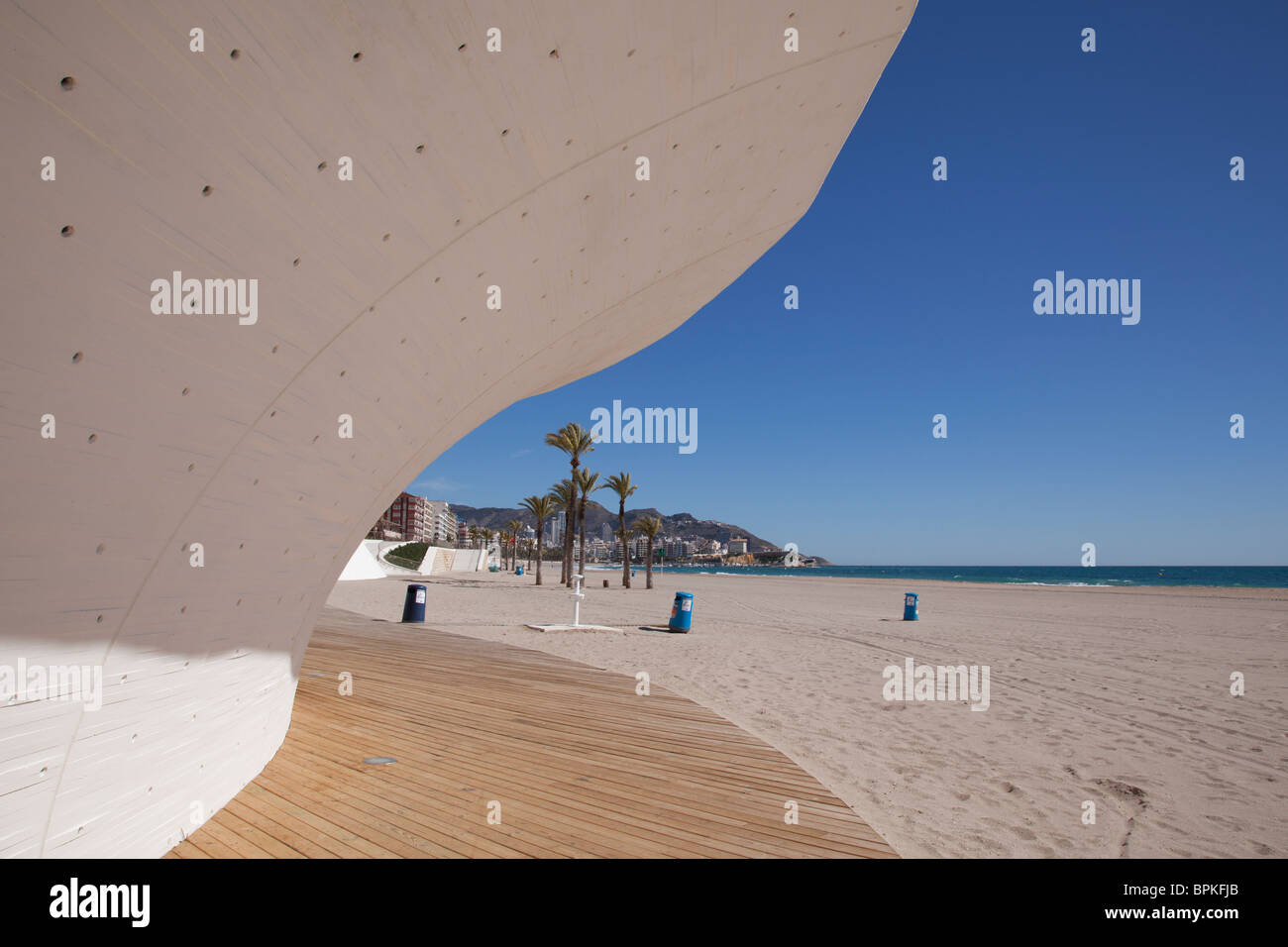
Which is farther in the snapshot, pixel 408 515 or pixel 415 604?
pixel 408 515

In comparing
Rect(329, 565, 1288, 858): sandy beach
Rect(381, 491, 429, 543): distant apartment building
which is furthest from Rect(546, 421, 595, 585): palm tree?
Rect(381, 491, 429, 543): distant apartment building

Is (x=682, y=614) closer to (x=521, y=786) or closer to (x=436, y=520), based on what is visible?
(x=521, y=786)

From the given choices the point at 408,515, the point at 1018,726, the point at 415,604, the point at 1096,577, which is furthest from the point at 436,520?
the point at 1018,726

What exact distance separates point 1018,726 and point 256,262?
7859 mm

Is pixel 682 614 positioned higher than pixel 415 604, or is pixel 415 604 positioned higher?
pixel 415 604

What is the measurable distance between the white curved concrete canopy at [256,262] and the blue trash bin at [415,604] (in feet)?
35.6

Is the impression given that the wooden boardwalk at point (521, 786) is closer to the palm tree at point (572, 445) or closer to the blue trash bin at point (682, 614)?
the blue trash bin at point (682, 614)

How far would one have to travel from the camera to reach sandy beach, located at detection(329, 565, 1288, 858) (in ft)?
14.1

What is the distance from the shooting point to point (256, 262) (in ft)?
7.16

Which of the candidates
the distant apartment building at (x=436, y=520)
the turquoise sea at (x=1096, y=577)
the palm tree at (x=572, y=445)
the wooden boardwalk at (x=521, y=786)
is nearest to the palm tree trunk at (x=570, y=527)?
the palm tree at (x=572, y=445)

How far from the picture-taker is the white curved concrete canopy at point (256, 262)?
1708 mm

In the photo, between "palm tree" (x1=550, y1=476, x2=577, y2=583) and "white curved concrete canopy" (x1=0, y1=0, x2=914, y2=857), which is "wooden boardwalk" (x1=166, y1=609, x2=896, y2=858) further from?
"palm tree" (x1=550, y1=476, x2=577, y2=583)

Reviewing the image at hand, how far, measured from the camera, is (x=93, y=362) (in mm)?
1900

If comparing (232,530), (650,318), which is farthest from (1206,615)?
(232,530)
